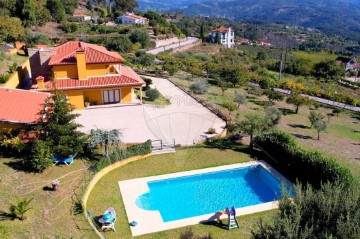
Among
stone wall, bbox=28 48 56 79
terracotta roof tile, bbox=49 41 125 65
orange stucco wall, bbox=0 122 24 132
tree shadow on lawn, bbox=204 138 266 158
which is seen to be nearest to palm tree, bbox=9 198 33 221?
orange stucco wall, bbox=0 122 24 132

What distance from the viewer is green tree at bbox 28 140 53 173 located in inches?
709

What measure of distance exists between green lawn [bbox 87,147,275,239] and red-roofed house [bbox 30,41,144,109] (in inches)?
435

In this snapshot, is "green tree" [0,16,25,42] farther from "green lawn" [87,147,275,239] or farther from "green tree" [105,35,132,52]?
"green lawn" [87,147,275,239]

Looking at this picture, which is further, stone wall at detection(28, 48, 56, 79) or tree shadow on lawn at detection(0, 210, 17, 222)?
stone wall at detection(28, 48, 56, 79)

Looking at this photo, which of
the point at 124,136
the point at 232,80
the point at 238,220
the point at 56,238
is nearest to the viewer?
the point at 56,238

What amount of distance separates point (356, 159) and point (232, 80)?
21654 mm

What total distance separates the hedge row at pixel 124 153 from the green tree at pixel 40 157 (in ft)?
9.27

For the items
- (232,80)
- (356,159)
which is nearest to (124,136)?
(356,159)

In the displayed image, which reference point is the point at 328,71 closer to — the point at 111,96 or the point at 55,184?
the point at 111,96

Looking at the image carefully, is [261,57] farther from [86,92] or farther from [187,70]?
[86,92]

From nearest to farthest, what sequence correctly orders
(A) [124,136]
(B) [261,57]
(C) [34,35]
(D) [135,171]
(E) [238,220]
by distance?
1. (E) [238,220]
2. (D) [135,171]
3. (A) [124,136]
4. (C) [34,35]
5. (B) [261,57]

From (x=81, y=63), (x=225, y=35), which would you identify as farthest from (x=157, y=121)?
(x=225, y=35)

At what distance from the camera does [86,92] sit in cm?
3055

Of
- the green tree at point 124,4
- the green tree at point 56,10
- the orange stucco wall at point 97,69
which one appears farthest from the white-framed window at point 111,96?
the green tree at point 124,4
